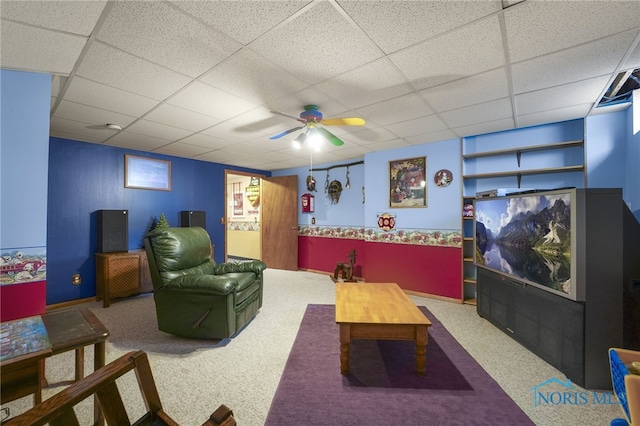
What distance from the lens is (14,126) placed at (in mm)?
1900

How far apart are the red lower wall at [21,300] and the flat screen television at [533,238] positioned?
4165 millimetres

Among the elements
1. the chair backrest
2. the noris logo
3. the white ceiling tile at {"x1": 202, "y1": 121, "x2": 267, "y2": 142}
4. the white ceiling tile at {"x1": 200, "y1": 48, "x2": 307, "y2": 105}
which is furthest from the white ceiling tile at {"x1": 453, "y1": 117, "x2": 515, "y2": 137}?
the chair backrest

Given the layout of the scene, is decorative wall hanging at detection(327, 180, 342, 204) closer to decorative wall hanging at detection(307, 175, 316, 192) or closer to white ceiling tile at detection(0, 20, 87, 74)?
decorative wall hanging at detection(307, 175, 316, 192)

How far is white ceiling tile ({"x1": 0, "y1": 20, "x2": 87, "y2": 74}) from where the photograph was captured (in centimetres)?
156

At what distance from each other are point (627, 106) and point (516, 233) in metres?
1.79

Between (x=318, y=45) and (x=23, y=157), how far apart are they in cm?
231

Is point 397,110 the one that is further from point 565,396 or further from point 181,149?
point 181,149

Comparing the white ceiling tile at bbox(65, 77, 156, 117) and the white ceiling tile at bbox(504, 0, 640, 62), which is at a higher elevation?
the white ceiling tile at bbox(504, 0, 640, 62)

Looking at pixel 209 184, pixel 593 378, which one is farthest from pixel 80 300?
pixel 593 378

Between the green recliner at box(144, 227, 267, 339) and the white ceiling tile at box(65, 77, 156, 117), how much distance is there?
51.4 inches

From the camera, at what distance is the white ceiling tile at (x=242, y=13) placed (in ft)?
4.60

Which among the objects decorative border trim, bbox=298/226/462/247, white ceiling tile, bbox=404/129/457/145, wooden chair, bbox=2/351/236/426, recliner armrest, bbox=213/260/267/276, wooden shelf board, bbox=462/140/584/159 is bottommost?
recliner armrest, bbox=213/260/267/276

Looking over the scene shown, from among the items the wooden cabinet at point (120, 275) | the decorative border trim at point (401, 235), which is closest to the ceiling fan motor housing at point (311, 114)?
the decorative border trim at point (401, 235)

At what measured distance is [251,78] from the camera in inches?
85.0
